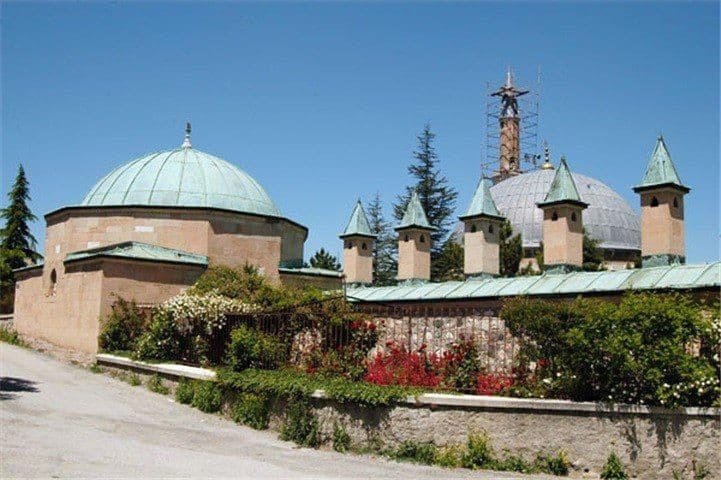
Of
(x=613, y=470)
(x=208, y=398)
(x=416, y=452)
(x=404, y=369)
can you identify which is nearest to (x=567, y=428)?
(x=613, y=470)

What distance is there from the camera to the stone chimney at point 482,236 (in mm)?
19203

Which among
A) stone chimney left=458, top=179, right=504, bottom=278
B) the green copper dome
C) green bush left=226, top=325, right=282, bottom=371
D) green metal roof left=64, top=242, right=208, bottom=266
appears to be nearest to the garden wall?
green bush left=226, top=325, right=282, bottom=371

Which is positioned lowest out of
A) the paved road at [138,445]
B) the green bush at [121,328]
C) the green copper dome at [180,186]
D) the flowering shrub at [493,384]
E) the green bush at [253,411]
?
the paved road at [138,445]

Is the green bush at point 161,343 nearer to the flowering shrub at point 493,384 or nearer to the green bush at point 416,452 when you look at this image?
the green bush at point 416,452

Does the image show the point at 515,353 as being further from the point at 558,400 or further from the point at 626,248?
the point at 626,248

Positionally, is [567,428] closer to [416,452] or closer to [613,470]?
[613,470]

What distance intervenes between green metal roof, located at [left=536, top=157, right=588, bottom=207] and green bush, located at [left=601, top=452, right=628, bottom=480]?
8203mm

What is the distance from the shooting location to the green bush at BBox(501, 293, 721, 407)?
10.0 metres

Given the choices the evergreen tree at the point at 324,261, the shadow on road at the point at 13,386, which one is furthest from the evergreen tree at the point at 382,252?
the shadow on road at the point at 13,386

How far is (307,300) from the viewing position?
50.1ft

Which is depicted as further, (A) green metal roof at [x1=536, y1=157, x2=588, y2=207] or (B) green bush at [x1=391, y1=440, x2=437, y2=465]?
(A) green metal roof at [x1=536, y1=157, x2=588, y2=207]

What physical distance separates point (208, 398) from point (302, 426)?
9.95 ft

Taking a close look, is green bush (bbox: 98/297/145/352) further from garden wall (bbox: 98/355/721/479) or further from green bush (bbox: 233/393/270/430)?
garden wall (bbox: 98/355/721/479)

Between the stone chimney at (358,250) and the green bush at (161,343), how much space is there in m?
6.63
